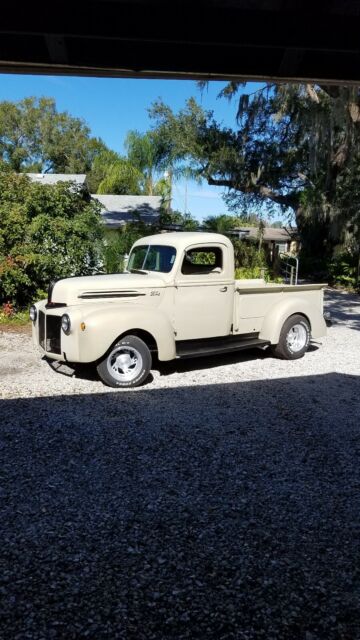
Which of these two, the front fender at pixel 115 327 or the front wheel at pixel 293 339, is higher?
the front fender at pixel 115 327

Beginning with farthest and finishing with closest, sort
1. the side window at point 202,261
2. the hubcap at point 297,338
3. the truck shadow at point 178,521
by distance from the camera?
the hubcap at point 297,338 → the side window at point 202,261 → the truck shadow at point 178,521

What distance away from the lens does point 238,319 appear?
7320mm

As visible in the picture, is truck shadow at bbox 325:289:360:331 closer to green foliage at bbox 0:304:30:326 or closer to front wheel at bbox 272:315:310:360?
front wheel at bbox 272:315:310:360

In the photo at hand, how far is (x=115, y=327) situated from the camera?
5.95 meters

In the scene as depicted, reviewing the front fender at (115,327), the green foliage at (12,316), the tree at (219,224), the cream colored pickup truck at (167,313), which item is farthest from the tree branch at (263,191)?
the front fender at (115,327)

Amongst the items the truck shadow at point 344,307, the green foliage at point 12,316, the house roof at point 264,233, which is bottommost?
the truck shadow at point 344,307

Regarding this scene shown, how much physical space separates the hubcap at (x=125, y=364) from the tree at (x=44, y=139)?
4103 cm

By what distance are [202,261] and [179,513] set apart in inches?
171

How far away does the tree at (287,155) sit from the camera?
1953 cm

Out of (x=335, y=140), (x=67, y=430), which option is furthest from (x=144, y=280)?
(x=335, y=140)

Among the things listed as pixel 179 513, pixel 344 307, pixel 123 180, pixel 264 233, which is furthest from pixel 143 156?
pixel 179 513

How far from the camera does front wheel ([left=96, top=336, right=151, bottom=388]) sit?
6159mm

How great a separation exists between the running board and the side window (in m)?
0.96

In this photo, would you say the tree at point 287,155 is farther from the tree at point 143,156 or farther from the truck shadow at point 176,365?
the truck shadow at point 176,365
